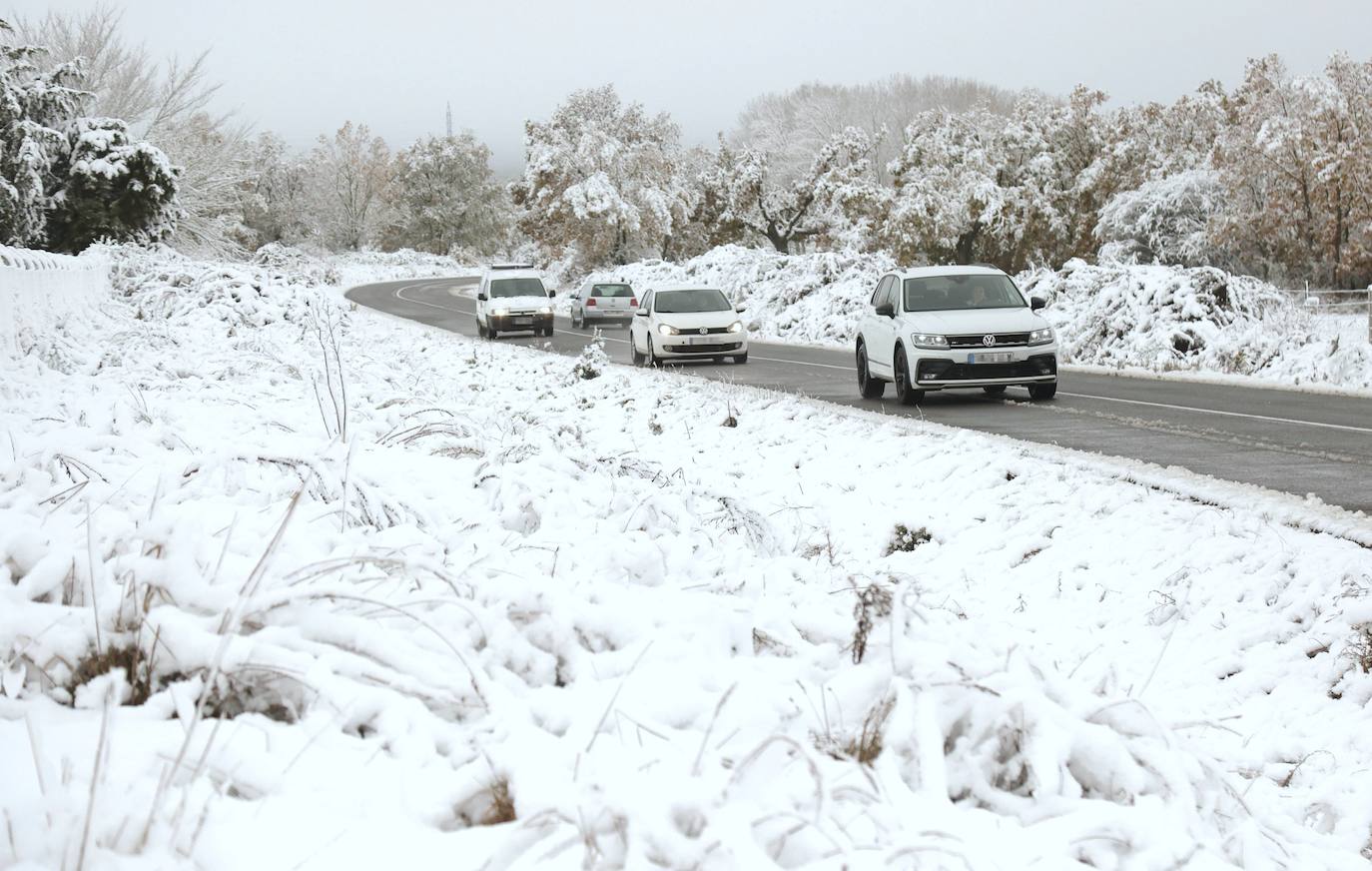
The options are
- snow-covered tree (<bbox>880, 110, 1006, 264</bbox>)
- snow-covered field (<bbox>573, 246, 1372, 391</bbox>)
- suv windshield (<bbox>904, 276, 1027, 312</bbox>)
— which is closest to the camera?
suv windshield (<bbox>904, 276, 1027, 312</bbox>)

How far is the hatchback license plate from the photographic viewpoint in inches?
585

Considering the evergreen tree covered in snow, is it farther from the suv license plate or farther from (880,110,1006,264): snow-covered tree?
(880,110,1006,264): snow-covered tree

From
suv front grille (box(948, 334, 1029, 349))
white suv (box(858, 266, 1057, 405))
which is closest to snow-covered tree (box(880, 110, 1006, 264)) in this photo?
white suv (box(858, 266, 1057, 405))

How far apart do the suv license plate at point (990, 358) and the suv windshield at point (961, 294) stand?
1069mm

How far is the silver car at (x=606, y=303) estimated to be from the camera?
3800 centimetres

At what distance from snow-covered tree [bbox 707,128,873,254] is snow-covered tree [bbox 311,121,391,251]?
2384 inches

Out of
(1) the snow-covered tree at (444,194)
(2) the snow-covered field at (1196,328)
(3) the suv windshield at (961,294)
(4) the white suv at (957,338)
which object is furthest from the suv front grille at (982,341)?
(1) the snow-covered tree at (444,194)

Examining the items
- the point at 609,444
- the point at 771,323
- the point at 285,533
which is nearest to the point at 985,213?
the point at 771,323

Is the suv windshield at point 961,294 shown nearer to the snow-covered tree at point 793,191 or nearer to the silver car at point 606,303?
the silver car at point 606,303

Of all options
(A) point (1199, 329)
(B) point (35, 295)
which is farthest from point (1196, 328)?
(B) point (35, 295)

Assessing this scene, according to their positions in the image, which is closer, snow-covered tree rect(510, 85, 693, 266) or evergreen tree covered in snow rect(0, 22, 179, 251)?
evergreen tree covered in snow rect(0, 22, 179, 251)

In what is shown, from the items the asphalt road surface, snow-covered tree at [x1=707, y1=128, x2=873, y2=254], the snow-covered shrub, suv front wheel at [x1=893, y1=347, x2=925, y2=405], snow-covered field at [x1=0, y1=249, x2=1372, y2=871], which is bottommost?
the asphalt road surface

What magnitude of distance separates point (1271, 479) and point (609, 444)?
665 cm

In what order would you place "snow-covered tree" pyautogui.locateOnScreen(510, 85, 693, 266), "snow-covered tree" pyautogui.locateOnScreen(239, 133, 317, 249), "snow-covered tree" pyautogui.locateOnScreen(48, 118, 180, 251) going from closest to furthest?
1. "snow-covered tree" pyautogui.locateOnScreen(48, 118, 180, 251)
2. "snow-covered tree" pyautogui.locateOnScreen(510, 85, 693, 266)
3. "snow-covered tree" pyautogui.locateOnScreen(239, 133, 317, 249)
